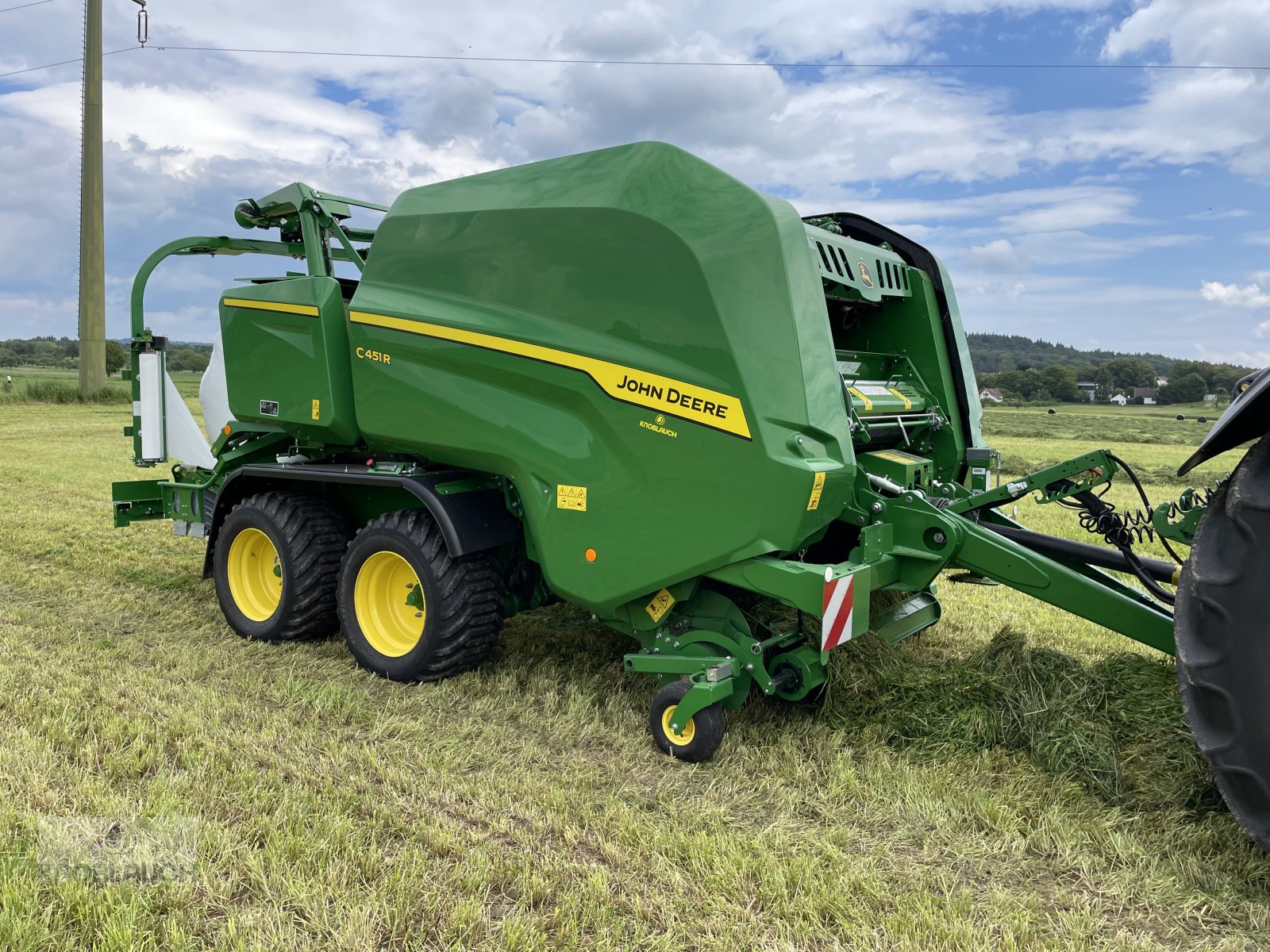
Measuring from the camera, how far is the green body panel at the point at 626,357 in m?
3.35

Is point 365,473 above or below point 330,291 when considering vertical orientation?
A: below

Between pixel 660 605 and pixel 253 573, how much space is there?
257cm

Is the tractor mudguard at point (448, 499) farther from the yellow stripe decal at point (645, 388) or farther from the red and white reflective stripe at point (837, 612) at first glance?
the red and white reflective stripe at point (837, 612)

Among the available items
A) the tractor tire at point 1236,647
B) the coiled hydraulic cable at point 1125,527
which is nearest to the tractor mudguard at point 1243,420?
the tractor tire at point 1236,647

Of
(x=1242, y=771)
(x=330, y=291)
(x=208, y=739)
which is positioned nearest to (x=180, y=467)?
(x=330, y=291)

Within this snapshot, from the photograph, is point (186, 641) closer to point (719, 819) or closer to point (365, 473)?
point (365, 473)

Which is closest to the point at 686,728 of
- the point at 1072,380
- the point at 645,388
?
the point at 645,388

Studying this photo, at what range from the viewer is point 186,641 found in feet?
15.5

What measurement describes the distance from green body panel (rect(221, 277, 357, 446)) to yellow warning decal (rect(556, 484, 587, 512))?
137 cm

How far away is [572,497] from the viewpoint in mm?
3750

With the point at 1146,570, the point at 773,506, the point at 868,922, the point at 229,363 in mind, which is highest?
the point at 229,363

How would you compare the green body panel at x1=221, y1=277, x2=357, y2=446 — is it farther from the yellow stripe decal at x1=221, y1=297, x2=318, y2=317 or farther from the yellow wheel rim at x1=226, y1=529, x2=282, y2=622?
the yellow wheel rim at x1=226, y1=529, x2=282, y2=622

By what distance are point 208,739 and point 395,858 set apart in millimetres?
1179

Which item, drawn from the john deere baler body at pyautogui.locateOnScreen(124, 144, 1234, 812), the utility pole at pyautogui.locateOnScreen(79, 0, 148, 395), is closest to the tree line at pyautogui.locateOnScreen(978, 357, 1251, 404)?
the utility pole at pyautogui.locateOnScreen(79, 0, 148, 395)
